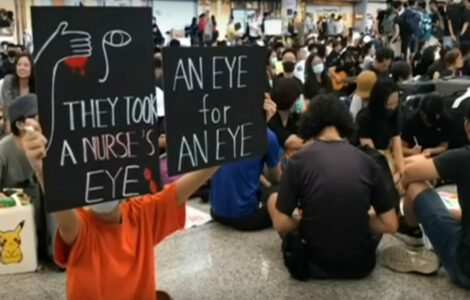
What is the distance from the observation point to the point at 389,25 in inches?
492

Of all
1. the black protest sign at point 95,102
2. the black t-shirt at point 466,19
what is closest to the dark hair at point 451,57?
the black t-shirt at point 466,19

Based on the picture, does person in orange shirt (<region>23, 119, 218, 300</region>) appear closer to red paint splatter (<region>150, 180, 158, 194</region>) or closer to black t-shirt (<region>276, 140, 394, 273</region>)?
red paint splatter (<region>150, 180, 158, 194</region>)

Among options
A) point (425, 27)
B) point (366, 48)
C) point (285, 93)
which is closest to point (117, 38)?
point (285, 93)

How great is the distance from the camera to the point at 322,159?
2676 mm

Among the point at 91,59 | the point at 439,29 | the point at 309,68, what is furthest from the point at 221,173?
the point at 439,29

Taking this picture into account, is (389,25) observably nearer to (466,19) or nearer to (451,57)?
(466,19)

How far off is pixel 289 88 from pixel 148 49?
7.42 feet

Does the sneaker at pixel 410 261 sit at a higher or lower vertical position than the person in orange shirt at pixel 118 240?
lower

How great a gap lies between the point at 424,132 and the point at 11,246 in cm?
337

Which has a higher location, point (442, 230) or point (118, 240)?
point (118, 240)

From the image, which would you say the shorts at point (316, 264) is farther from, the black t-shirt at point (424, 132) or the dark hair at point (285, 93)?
the black t-shirt at point (424, 132)

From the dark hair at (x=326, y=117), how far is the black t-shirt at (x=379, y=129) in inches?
62.9

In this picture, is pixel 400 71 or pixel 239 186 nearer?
pixel 239 186

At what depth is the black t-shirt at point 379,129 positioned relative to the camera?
441cm
